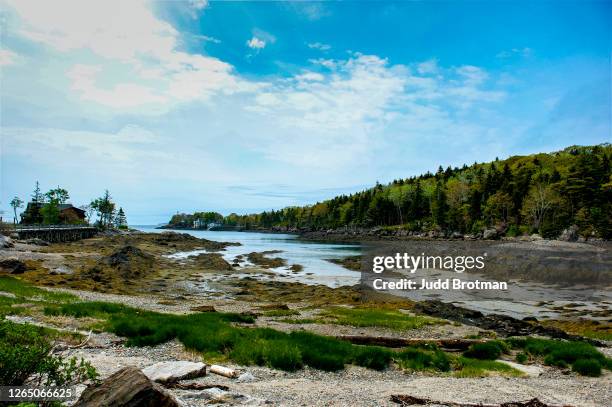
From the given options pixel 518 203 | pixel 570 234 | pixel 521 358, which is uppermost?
pixel 518 203

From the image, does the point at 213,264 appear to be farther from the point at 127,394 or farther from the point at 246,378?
the point at 127,394

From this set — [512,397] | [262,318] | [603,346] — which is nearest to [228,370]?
[512,397]

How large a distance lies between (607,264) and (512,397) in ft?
189

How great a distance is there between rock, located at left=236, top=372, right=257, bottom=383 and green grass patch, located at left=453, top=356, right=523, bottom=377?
7538mm

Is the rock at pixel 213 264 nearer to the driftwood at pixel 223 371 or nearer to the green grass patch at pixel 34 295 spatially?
the green grass patch at pixel 34 295

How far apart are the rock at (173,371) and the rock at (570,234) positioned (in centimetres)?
11495

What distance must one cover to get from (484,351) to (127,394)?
16.0 metres

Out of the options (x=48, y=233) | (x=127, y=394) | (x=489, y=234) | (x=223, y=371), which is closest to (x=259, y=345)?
(x=223, y=371)

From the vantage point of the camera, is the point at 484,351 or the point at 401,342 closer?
the point at 484,351

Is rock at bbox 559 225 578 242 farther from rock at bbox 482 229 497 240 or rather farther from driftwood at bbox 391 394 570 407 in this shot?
driftwood at bbox 391 394 570 407

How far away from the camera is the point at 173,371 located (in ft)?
36.3

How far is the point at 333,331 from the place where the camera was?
22.4m

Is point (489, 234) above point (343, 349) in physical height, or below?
above

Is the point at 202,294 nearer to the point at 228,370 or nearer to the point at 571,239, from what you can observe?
the point at 228,370
